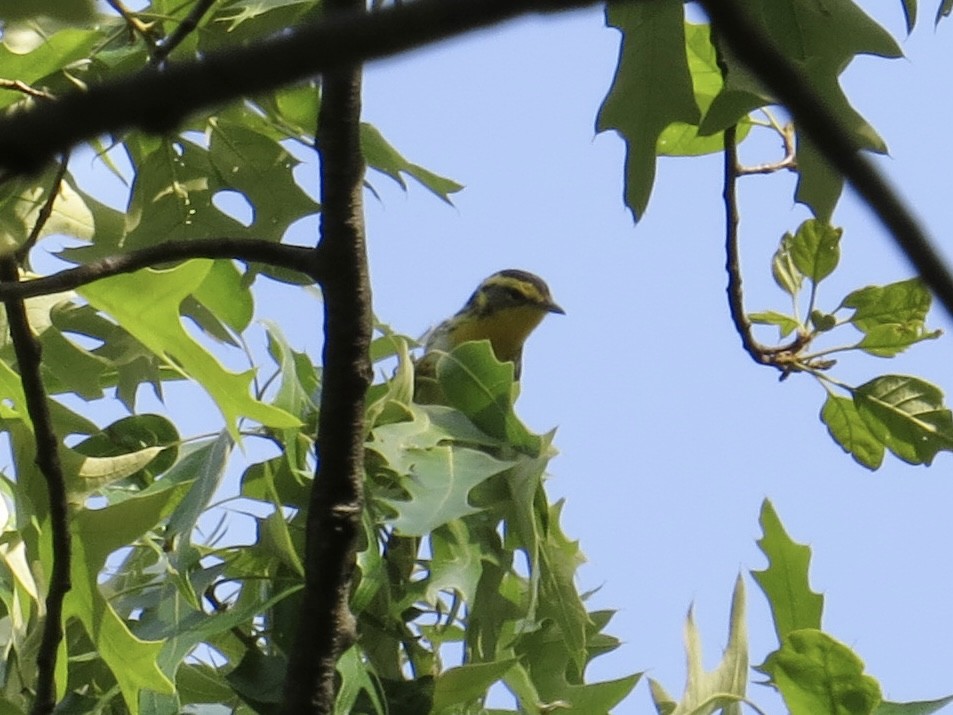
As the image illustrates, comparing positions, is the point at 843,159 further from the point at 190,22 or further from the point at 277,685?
the point at 277,685

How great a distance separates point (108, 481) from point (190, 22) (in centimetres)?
86

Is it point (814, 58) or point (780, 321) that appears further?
point (780, 321)

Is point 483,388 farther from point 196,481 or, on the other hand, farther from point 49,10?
point 49,10

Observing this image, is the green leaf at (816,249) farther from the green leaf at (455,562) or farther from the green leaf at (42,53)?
the green leaf at (42,53)

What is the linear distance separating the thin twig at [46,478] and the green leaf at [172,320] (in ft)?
0.58

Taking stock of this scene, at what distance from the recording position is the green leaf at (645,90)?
2.23m

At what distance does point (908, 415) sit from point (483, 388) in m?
0.96

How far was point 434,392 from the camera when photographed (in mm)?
3893

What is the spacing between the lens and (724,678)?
2549mm

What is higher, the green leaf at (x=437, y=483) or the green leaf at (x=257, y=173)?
the green leaf at (x=257, y=173)

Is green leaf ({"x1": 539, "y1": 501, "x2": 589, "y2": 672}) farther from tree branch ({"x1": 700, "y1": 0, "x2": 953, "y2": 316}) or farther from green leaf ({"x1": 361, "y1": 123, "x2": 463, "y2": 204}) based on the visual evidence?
tree branch ({"x1": 700, "y1": 0, "x2": 953, "y2": 316})

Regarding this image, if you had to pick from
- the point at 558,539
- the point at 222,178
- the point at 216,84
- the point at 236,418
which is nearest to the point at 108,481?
the point at 236,418

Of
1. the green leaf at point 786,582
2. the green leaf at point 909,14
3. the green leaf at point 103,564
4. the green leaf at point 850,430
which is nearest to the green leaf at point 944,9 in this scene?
the green leaf at point 909,14

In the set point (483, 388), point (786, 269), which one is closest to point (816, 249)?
point (786, 269)
